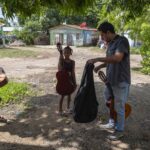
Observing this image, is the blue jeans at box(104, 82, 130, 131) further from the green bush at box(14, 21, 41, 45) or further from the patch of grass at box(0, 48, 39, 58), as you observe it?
the green bush at box(14, 21, 41, 45)

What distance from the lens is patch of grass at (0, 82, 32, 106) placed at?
788cm

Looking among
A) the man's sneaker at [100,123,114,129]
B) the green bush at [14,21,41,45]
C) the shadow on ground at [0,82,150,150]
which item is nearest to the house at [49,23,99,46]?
the green bush at [14,21,41,45]

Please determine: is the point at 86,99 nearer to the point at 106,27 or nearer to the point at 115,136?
the point at 115,136

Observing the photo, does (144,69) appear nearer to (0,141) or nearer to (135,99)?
(135,99)

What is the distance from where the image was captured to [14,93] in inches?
334

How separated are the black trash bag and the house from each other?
39.1 metres

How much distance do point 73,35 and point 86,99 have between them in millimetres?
40232

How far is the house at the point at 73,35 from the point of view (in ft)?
144

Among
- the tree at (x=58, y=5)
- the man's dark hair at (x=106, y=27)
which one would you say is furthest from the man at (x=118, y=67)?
the tree at (x=58, y=5)

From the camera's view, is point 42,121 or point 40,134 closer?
point 40,134

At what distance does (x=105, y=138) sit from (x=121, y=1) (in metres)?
2.95

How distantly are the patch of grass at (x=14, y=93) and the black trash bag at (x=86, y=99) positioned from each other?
3.23 m

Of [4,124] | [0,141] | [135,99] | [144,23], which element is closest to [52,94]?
[135,99]

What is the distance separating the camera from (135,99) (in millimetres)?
8195
